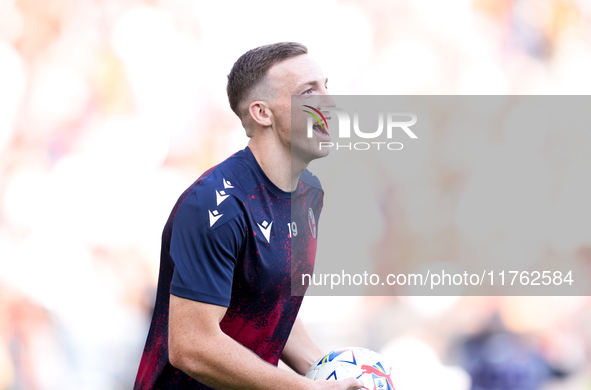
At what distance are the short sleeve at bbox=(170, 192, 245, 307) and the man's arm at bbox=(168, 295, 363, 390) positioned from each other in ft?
0.11

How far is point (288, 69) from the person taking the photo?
1.52m

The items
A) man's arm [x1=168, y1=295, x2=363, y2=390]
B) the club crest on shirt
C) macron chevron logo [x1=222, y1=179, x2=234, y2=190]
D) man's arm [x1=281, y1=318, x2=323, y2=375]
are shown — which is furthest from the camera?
man's arm [x1=281, y1=318, x2=323, y2=375]

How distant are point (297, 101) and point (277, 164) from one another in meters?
0.20

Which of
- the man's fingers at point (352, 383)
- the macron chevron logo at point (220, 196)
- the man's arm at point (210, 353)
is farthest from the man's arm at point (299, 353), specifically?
the macron chevron logo at point (220, 196)

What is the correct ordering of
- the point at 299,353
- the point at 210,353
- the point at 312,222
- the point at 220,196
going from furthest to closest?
the point at 299,353 → the point at 312,222 → the point at 220,196 → the point at 210,353

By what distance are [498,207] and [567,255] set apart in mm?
437

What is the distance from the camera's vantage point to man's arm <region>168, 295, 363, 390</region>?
1.20 m

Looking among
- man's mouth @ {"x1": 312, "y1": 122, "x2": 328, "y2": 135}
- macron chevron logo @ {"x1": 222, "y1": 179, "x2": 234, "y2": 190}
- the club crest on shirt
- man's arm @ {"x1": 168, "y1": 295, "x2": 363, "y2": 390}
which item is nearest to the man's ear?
man's mouth @ {"x1": 312, "y1": 122, "x2": 328, "y2": 135}

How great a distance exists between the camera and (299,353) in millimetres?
1799

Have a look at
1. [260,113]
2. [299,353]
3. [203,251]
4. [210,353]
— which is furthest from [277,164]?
[299,353]

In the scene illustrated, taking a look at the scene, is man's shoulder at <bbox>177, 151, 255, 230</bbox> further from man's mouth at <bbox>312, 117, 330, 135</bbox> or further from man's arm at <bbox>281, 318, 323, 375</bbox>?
man's arm at <bbox>281, 318, 323, 375</bbox>

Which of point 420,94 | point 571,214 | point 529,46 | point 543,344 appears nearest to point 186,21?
point 420,94

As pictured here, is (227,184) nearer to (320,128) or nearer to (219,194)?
(219,194)

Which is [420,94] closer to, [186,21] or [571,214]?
[571,214]
